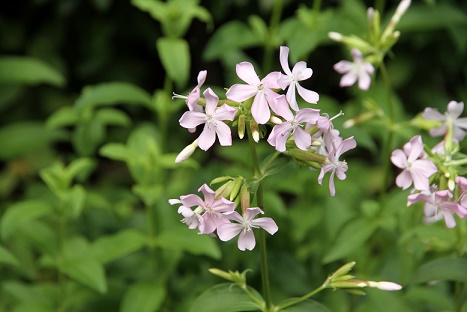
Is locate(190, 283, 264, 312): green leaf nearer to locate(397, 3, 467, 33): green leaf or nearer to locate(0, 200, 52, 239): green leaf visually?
locate(0, 200, 52, 239): green leaf

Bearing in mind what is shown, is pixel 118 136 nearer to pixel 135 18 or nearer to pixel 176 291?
pixel 135 18

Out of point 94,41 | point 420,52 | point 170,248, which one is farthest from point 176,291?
point 420,52

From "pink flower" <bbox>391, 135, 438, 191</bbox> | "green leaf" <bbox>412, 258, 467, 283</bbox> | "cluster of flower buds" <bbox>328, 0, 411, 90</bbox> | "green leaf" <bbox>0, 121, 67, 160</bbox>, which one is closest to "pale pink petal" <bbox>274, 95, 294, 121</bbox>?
"pink flower" <bbox>391, 135, 438, 191</bbox>

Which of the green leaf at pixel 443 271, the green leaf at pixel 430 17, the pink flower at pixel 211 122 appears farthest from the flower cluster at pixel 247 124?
the green leaf at pixel 430 17

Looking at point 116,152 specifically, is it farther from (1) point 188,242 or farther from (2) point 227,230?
(2) point 227,230

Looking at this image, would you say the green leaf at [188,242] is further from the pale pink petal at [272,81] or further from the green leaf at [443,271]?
the pale pink petal at [272,81]

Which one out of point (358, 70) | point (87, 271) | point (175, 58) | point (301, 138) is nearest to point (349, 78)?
point (358, 70)
